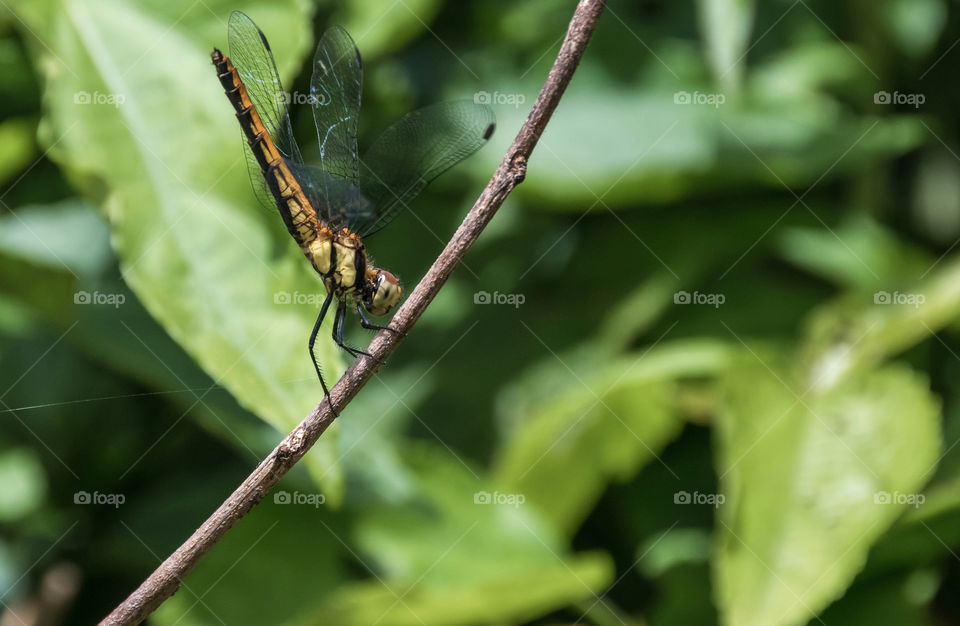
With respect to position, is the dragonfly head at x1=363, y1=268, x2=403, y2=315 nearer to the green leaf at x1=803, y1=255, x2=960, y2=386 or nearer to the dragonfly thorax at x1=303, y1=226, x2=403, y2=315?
the dragonfly thorax at x1=303, y1=226, x2=403, y2=315

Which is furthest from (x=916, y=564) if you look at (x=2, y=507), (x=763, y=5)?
(x=2, y=507)

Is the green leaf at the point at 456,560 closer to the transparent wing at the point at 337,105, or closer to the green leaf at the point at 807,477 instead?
the green leaf at the point at 807,477

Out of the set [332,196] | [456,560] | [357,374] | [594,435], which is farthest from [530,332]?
[357,374]

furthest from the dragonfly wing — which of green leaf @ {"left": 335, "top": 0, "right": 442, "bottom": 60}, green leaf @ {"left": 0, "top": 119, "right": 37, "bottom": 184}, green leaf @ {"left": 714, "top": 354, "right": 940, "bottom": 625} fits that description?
green leaf @ {"left": 714, "top": 354, "right": 940, "bottom": 625}

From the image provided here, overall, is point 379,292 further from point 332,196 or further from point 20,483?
point 20,483

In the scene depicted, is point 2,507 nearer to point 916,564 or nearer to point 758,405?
point 758,405

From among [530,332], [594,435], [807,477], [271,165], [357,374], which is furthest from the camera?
[530,332]
